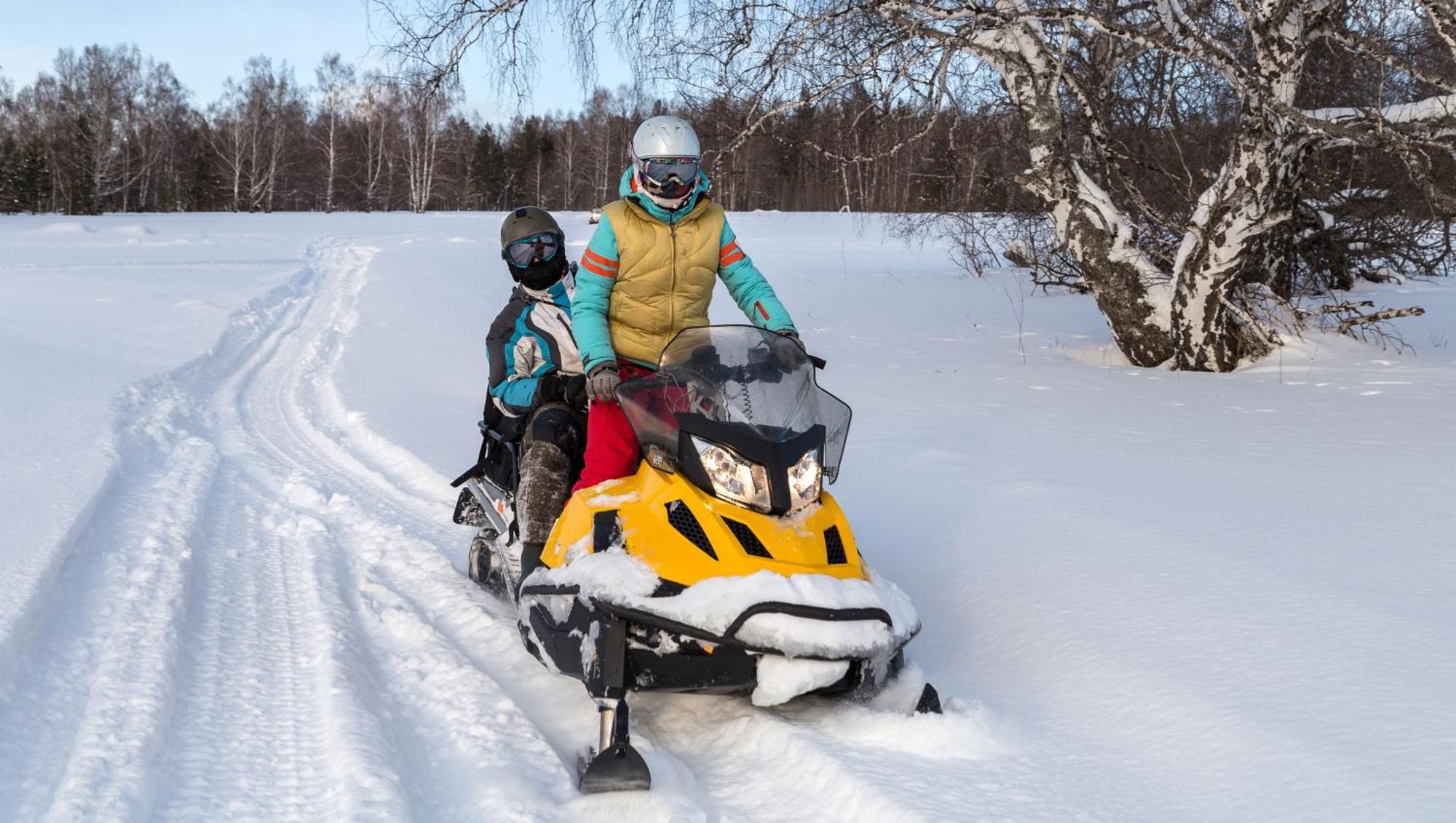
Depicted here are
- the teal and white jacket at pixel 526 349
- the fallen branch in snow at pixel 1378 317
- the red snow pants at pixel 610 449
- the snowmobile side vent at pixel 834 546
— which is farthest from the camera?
the fallen branch in snow at pixel 1378 317

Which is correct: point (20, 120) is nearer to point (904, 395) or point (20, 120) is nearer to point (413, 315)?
point (413, 315)

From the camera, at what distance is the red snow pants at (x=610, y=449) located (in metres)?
3.65

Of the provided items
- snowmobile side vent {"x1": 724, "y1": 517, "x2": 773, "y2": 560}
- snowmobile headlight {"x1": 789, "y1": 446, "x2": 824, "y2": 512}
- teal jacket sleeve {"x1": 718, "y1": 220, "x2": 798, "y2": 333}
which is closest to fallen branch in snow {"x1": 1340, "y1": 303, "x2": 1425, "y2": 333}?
teal jacket sleeve {"x1": 718, "y1": 220, "x2": 798, "y2": 333}

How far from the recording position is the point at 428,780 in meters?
2.86

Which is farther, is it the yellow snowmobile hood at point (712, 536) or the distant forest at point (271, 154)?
the distant forest at point (271, 154)

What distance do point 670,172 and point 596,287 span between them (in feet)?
1.57

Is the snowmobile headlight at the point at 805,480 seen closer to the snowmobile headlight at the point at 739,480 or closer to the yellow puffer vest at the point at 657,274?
the snowmobile headlight at the point at 739,480

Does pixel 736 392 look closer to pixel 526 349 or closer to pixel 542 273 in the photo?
pixel 526 349

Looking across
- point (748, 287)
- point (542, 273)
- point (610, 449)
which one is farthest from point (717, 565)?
point (542, 273)

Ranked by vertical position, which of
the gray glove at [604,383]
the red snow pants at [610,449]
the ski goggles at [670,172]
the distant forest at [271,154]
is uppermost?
the distant forest at [271,154]

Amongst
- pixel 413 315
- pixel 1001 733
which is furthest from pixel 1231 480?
pixel 413 315

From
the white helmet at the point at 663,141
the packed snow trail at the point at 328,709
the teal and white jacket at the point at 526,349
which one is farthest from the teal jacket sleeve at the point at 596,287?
the packed snow trail at the point at 328,709

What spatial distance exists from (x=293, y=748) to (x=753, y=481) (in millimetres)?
1467

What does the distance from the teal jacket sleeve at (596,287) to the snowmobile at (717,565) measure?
0.38 meters
